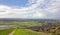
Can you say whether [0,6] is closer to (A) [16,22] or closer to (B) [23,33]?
(A) [16,22]

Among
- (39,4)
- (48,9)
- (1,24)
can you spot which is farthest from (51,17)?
(1,24)

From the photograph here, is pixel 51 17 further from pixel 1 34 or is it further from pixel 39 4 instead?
pixel 1 34

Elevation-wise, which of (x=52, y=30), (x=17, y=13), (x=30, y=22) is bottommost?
(x=52, y=30)

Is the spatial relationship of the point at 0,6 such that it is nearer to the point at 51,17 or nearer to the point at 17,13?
the point at 17,13

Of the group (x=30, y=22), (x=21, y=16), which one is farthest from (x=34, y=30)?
(x=21, y=16)

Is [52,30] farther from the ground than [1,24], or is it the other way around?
[1,24]

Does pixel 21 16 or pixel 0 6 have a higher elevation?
pixel 0 6

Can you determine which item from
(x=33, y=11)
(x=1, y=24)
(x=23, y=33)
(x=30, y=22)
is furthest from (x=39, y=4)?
(x=1, y=24)
